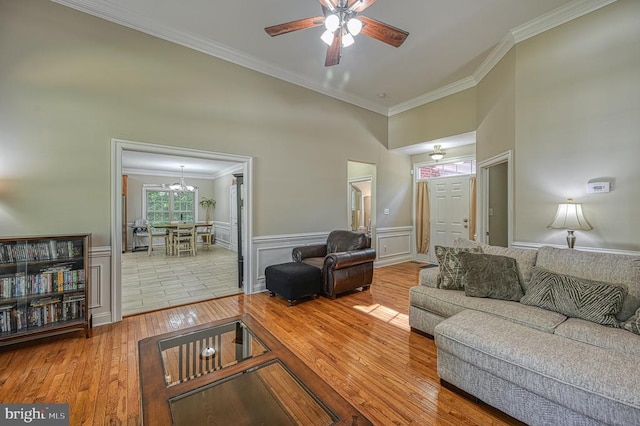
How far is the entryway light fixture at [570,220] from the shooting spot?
287 centimetres

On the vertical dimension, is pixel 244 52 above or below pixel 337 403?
above

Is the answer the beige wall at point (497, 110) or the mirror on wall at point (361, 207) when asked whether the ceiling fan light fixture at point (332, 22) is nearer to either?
the beige wall at point (497, 110)

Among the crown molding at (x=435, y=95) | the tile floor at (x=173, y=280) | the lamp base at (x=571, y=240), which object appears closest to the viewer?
the lamp base at (x=571, y=240)

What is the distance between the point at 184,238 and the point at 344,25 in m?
6.99

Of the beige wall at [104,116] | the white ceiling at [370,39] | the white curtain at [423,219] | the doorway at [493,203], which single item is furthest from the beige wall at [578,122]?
the beige wall at [104,116]

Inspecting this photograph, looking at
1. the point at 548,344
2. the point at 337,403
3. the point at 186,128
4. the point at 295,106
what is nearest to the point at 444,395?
the point at 548,344

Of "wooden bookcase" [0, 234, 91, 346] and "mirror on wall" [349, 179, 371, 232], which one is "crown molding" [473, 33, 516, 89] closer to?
"mirror on wall" [349, 179, 371, 232]

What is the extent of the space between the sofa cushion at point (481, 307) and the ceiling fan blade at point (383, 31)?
2476 mm

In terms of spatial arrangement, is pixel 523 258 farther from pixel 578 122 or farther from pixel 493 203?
pixel 493 203

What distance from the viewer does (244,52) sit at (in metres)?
3.90

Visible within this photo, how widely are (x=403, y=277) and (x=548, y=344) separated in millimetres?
3526

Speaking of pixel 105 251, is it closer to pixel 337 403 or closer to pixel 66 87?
pixel 66 87

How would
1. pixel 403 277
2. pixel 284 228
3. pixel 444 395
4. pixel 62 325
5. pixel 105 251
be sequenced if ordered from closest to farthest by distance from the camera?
pixel 444 395, pixel 62 325, pixel 105 251, pixel 284 228, pixel 403 277

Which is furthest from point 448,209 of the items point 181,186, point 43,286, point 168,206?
point 168,206
